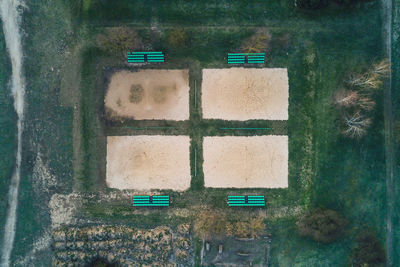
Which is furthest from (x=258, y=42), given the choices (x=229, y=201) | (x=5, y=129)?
(x=5, y=129)

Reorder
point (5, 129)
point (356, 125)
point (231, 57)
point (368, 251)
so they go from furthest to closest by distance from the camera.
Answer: point (5, 129) → point (231, 57) → point (356, 125) → point (368, 251)

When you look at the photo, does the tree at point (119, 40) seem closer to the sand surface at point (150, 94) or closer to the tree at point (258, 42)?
the sand surface at point (150, 94)

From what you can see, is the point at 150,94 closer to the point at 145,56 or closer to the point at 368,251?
the point at 145,56

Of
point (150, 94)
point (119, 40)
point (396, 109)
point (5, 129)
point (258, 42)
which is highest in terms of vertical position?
point (119, 40)

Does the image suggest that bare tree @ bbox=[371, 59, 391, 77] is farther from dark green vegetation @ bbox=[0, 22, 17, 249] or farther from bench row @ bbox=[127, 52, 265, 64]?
dark green vegetation @ bbox=[0, 22, 17, 249]

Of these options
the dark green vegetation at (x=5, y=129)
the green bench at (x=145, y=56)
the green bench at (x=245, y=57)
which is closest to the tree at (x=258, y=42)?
the green bench at (x=245, y=57)
